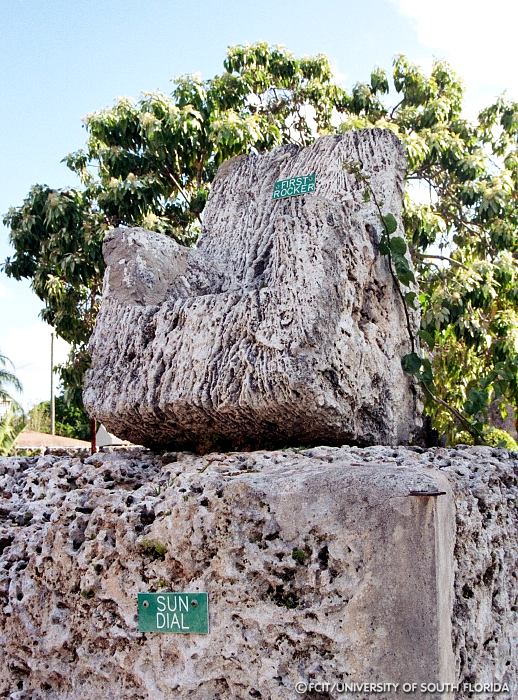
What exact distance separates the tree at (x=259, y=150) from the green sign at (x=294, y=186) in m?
3.89

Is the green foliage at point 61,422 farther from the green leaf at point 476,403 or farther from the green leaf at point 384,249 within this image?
the green leaf at point 384,249

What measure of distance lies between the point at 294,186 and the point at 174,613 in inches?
86.4

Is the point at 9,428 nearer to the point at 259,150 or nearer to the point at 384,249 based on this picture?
the point at 259,150

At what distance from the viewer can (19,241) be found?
9469 mm

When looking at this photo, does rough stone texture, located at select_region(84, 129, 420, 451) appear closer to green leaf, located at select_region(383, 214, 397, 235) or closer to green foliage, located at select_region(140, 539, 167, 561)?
green leaf, located at select_region(383, 214, 397, 235)

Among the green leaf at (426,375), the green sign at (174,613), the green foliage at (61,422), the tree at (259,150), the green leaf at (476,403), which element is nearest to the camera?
the green sign at (174,613)

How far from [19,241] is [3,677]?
23.3 ft

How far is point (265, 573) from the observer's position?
99.0 inches

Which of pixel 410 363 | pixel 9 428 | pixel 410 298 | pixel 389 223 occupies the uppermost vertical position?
pixel 389 223

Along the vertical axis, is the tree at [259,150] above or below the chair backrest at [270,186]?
above

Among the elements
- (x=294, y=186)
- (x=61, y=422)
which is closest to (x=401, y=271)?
(x=294, y=186)

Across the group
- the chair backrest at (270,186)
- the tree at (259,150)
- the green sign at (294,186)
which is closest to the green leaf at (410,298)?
the chair backrest at (270,186)

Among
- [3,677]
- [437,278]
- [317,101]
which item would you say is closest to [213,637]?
[3,677]

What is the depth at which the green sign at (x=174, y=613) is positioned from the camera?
2.57m
